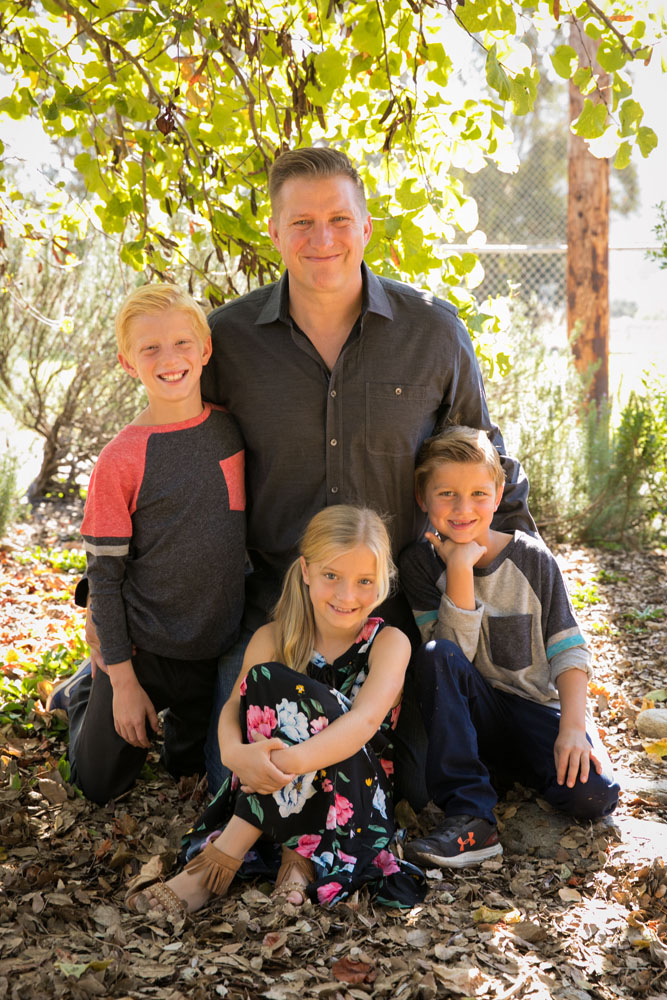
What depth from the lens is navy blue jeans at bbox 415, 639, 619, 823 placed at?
246cm

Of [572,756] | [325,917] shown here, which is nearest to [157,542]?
[325,917]

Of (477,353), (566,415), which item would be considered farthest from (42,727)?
(566,415)

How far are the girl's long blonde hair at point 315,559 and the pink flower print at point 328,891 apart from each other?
544 mm

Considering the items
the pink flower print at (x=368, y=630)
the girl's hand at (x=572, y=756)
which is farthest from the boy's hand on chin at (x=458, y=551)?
the girl's hand at (x=572, y=756)

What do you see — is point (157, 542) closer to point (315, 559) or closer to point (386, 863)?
point (315, 559)

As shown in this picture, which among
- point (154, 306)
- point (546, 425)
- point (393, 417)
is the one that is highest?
point (154, 306)

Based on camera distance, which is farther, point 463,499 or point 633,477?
point 633,477

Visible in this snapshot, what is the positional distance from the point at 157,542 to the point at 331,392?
68cm

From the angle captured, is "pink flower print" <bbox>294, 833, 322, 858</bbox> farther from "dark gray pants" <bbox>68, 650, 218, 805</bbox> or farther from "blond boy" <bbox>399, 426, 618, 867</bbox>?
"dark gray pants" <bbox>68, 650, 218, 805</bbox>

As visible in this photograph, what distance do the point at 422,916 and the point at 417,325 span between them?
169 cm

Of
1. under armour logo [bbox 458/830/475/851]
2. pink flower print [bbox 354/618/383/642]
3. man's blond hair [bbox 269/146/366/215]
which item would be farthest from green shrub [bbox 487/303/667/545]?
under armour logo [bbox 458/830/475/851]

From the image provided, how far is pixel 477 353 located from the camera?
3369 mm

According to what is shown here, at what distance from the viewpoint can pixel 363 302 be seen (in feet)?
9.32

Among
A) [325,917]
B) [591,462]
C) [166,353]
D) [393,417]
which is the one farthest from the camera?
[591,462]
